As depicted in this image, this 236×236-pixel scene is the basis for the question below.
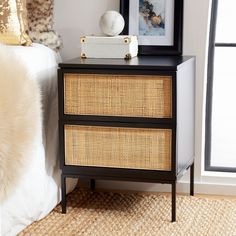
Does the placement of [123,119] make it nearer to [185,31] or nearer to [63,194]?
[63,194]

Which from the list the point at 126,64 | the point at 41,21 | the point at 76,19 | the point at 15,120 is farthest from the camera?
the point at 76,19

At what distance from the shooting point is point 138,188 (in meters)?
3.03

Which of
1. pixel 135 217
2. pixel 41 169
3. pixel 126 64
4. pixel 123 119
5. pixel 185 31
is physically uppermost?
pixel 185 31

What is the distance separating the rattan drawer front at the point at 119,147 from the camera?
2514mm

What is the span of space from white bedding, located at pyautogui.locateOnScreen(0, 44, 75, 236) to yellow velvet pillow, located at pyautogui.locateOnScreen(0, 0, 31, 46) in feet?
0.25

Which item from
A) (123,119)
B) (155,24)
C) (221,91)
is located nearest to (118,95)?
(123,119)

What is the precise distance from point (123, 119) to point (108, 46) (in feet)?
1.24

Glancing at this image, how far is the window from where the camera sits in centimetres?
299

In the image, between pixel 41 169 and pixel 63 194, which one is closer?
pixel 41 169

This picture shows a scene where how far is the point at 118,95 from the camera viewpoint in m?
2.50

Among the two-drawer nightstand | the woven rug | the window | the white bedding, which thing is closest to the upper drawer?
the two-drawer nightstand

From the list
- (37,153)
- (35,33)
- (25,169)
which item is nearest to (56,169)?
(37,153)

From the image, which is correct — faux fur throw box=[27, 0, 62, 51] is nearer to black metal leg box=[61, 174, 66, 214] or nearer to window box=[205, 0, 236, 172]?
black metal leg box=[61, 174, 66, 214]

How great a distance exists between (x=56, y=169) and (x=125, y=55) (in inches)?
23.5
